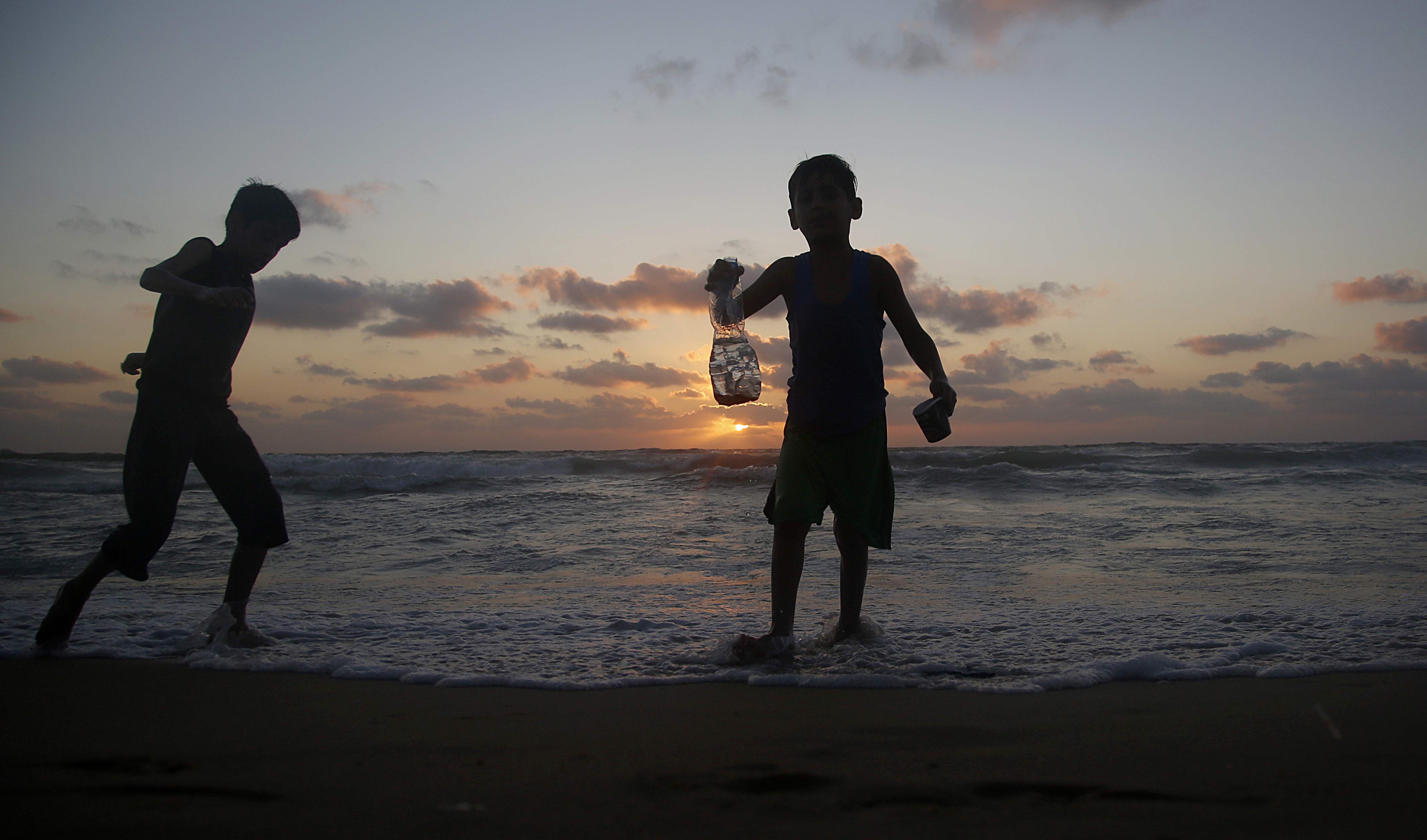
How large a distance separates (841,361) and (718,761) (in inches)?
64.8

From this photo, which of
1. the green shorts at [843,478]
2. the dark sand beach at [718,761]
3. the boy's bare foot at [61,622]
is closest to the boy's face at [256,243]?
the boy's bare foot at [61,622]

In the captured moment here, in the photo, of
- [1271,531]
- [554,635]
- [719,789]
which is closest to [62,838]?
[719,789]

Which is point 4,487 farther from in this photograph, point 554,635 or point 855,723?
point 855,723

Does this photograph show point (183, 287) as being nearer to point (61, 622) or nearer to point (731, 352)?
point (61, 622)

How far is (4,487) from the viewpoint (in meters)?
14.4

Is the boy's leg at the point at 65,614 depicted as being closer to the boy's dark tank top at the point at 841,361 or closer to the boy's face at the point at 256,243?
the boy's face at the point at 256,243

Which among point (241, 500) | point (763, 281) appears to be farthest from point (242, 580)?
point (763, 281)

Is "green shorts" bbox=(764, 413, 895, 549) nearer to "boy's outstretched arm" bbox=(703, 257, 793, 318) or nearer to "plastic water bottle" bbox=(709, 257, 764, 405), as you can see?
"plastic water bottle" bbox=(709, 257, 764, 405)

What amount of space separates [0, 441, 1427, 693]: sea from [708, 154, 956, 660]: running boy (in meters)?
0.38

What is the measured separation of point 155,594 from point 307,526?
291 cm

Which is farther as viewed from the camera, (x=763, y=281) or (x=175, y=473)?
(x=763, y=281)

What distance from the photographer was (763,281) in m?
3.12

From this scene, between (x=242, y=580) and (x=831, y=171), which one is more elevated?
(x=831, y=171)

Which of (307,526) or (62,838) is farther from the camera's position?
(307,526)
